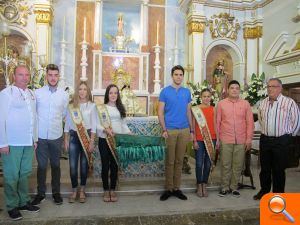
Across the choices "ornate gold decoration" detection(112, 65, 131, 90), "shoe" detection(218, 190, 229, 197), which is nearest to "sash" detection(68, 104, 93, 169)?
"shoe" detection(218, 190, 229, 197)

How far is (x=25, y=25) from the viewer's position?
25.8 feet

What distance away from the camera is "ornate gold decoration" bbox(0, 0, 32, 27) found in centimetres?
776

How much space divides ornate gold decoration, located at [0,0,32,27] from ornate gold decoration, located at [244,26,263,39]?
6.40 meters

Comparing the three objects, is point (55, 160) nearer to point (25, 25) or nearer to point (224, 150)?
point (224, 150)

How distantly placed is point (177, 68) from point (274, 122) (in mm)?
1269

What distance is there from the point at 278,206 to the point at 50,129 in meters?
2.74

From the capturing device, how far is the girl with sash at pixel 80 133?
3320 millimetres

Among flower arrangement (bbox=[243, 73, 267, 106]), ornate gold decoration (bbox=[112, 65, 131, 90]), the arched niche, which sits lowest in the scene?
flower arrangement (bbox=[243, 73, 267, 106])

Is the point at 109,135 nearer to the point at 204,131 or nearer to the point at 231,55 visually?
the point at 204,131

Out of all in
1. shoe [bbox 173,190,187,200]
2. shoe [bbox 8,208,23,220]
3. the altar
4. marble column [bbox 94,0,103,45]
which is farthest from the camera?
marble column [bbox 94,0,103,45]

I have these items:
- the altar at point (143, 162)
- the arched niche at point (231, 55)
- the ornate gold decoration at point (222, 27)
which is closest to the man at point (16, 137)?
the altar at point (143, 162)

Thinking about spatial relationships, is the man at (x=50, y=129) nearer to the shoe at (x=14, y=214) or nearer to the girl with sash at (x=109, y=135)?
the shoe at (x=14, y=214)

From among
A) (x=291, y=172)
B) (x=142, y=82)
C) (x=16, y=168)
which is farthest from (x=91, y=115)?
(x=142, y=82)

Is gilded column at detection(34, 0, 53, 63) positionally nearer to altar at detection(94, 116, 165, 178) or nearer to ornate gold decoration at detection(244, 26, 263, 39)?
altar at detection(94, 116, 165, 178)
